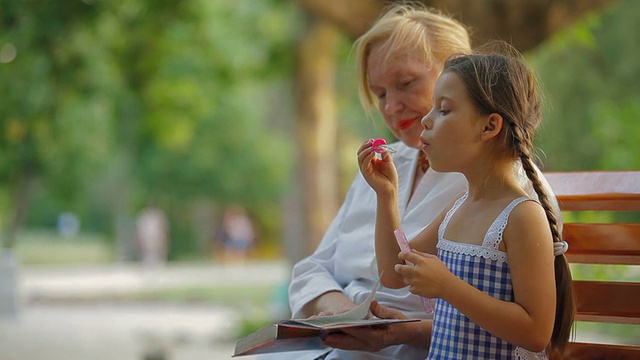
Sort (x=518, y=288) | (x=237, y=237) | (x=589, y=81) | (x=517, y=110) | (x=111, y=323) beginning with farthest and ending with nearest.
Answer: (x=237, y=237) → (x=589, y=81) → (x=111, y=323) → (x=517, y=110) → (x=518, y=288)

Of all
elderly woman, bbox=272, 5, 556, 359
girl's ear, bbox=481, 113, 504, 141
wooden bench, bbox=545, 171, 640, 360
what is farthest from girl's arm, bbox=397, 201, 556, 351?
wooden bench, bbox=545, 171, 640, 360

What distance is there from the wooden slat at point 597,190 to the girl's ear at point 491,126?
70cm

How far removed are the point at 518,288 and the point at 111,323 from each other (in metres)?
12.0

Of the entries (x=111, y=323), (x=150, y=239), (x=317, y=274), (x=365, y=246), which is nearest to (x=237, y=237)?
(x=150, y=239)

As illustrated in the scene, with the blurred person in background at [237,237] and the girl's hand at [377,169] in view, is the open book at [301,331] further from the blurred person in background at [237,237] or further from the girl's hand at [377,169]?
the blurred person in background at [237,237]

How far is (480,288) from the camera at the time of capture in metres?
2.07

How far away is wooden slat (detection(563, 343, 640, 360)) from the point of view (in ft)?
8.29

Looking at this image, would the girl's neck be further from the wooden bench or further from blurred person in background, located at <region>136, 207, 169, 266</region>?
blurred person in background, located at <region>136, 207, 169, 266</region>

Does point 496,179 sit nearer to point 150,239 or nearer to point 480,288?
point 480,288

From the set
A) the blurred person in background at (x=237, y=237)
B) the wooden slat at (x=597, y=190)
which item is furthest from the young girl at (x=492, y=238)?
the blurred person in background at (x=237, y=237)

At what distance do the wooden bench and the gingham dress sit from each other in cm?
49

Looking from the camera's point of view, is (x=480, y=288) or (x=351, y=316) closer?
(x=480, y=288)

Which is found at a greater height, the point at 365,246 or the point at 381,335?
the point at 365,246

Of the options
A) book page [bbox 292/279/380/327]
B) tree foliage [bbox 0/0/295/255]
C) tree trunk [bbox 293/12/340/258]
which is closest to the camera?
book page [bbox 292/279/380/327]
